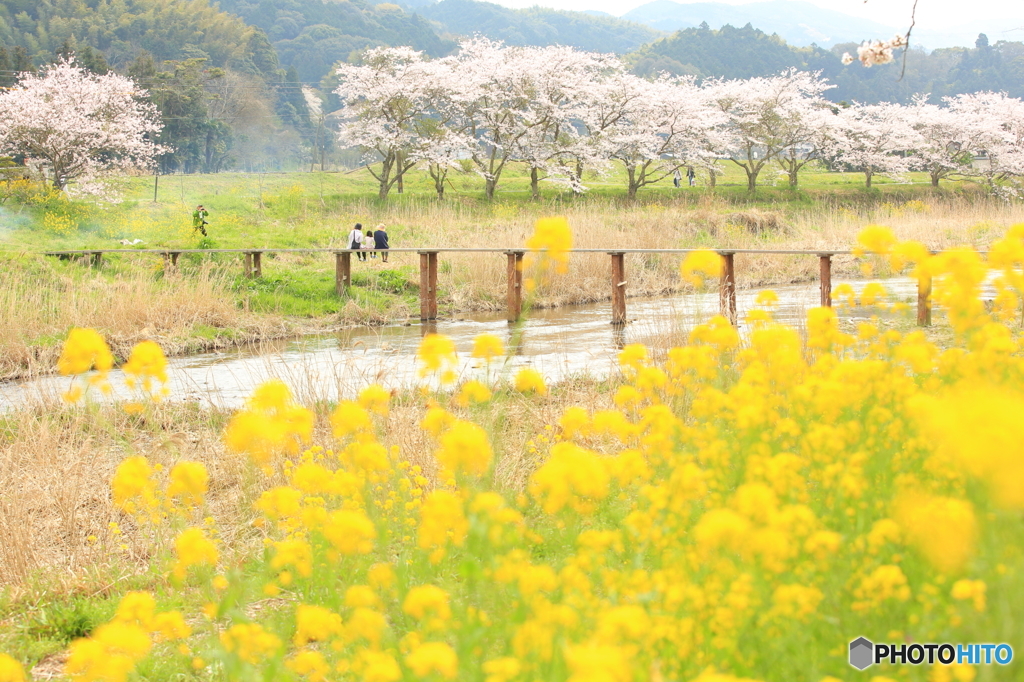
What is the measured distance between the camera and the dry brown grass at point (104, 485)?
3.86 m

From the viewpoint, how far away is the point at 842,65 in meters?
88.9

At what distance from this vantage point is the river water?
22.1 feet

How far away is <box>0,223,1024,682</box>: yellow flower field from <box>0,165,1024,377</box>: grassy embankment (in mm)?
6722

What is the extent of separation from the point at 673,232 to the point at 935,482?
1606 cm

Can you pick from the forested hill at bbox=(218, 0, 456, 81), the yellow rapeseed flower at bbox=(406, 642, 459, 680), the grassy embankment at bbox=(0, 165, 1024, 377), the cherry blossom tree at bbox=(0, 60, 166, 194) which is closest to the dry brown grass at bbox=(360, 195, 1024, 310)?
the grassy embankment at bbox=(0, 165, 1024, 377)

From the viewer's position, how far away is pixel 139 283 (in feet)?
38.5

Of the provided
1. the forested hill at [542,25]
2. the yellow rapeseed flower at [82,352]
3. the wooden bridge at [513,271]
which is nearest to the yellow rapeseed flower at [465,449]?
the yellow rapeseed flower at [82,352]

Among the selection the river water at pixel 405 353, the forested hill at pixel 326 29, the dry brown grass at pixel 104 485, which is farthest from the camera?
the forested hill at pixel 326 29


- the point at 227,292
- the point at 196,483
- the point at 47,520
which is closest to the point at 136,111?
the point at 227,292

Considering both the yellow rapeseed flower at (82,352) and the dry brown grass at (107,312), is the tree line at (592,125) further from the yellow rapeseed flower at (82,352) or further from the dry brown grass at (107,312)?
the yellow rapeseed flower at (82,352)

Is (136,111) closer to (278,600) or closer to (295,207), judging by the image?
(295,207)

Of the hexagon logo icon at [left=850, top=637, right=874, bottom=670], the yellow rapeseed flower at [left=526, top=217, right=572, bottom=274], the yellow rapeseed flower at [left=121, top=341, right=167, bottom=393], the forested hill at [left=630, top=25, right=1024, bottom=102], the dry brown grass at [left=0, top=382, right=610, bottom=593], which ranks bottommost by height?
the dry brown grass at [left=0, top=382, right=610, bottom=593]

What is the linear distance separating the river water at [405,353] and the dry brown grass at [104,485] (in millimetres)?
658

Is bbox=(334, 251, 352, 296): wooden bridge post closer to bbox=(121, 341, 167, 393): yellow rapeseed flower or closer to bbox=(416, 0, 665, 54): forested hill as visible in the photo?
bbox=(121, 341, 167, 393): yellow rapeseed flower
